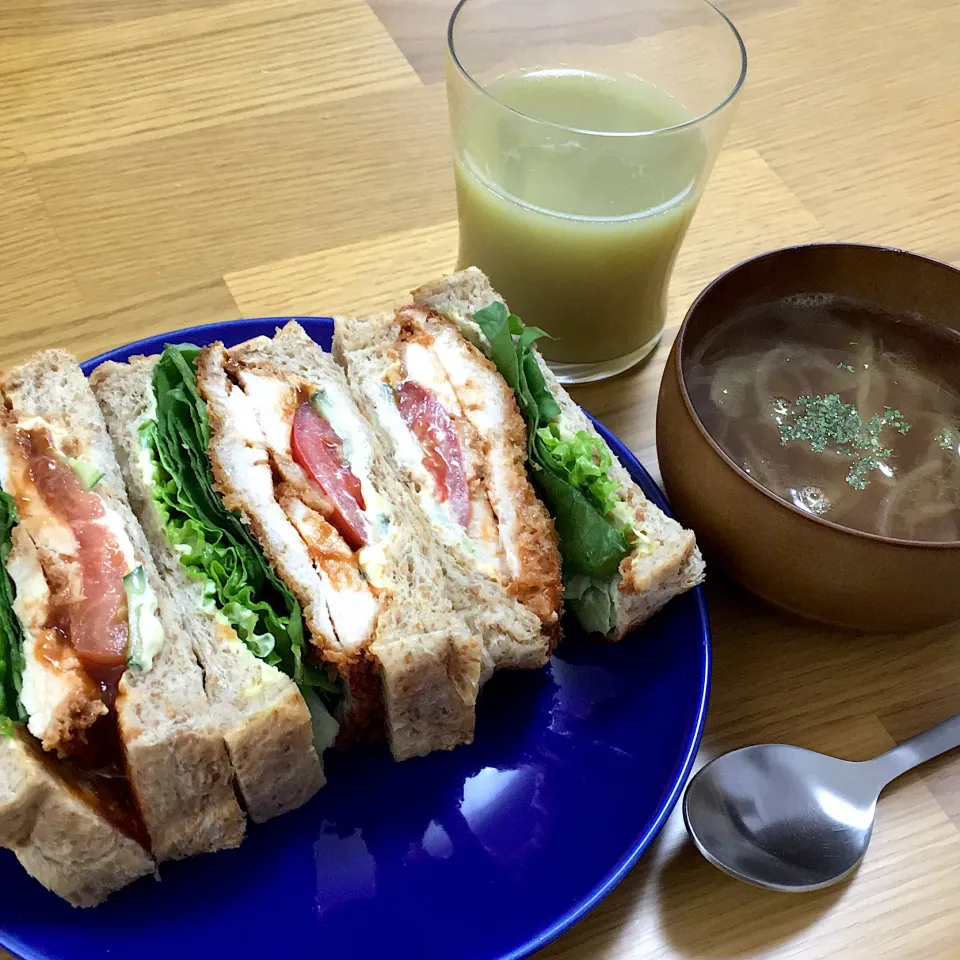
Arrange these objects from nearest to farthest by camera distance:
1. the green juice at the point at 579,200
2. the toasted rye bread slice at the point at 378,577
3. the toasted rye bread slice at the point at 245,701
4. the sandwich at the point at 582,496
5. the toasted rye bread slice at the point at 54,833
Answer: the toasted rye bread slice at the point at 54,833 → the toasted rye bread slice at the point at 245,701 → the toasted rye bread slice at the point at 378,577 → the sandwich at the point at 582,496 → the green juice at the point at 579,200

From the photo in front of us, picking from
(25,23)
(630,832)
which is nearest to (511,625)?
(630,832)

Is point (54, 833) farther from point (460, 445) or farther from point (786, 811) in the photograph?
point (786, 811)

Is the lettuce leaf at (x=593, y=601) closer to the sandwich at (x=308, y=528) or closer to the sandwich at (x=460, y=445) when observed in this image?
the sandwich at (x=460, y=445)

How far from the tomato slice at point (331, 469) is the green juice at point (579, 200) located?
1.80 ft

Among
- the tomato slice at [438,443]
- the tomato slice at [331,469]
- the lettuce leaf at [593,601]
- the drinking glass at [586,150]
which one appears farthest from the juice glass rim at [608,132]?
the lettuce leaf at [593,601]

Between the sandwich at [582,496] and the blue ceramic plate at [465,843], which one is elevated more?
the sandwich at [582,496]

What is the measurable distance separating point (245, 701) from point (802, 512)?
89cm

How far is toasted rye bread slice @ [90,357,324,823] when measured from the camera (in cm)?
148

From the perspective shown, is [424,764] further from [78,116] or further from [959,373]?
[78,116]

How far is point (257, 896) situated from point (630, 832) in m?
0.56

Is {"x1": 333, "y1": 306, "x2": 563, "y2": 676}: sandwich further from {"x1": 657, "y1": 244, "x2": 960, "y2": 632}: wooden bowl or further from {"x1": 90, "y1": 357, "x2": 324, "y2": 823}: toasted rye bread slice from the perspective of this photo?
{"x1": 90, "y1": 357, "x2": 324, "y2": 823}: toasted rye bread slice

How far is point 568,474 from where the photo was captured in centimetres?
183

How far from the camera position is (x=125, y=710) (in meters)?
1.49

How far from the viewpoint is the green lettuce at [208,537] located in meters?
1.64
